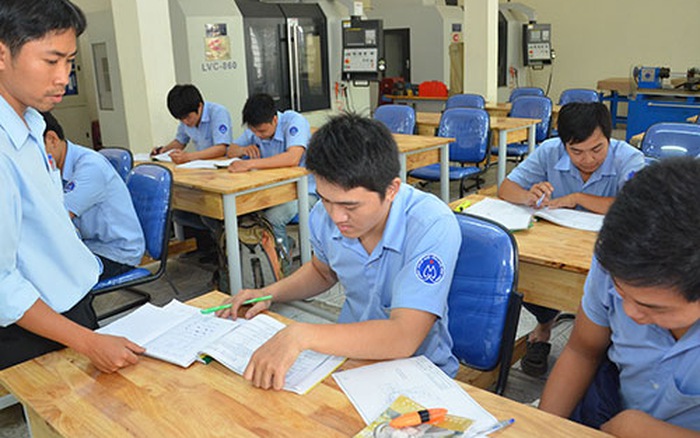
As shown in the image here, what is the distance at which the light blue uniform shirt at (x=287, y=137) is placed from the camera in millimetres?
3434

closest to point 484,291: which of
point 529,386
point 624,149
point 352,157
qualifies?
point 352,157

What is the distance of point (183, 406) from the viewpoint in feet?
3.56

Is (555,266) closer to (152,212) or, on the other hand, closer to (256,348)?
(256,348)

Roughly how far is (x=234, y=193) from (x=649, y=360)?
7.01 ft

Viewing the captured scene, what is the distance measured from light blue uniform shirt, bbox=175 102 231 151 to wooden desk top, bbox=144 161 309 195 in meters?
0.52

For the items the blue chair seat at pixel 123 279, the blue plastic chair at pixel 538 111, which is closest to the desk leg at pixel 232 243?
the blue chair seat at pixel 123 279

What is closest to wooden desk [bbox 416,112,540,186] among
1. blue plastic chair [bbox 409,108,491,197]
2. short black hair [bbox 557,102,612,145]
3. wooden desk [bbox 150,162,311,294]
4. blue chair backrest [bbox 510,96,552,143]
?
blue chair backrest [bbox 510,96,552,143]

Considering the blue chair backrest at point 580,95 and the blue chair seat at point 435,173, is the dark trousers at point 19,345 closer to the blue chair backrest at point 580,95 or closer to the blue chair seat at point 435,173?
the blue chair seat at point 435,173

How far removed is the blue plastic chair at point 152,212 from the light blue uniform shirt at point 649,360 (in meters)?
1.87

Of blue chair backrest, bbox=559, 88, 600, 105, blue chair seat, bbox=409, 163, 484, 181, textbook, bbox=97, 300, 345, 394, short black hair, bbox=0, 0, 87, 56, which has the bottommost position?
blue chair seat, bbox=409, 163, 484, 181

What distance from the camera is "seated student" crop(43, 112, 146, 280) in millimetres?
2361

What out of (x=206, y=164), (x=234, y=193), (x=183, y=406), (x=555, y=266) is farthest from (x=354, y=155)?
(x=206, y=164)

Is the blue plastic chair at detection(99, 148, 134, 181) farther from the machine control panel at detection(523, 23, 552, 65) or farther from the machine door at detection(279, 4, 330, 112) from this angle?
the machine control panel at detection(523, 23, 552, 65)

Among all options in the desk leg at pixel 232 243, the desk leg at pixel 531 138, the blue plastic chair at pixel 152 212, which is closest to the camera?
the blue plastic chair at pixel 152 212
